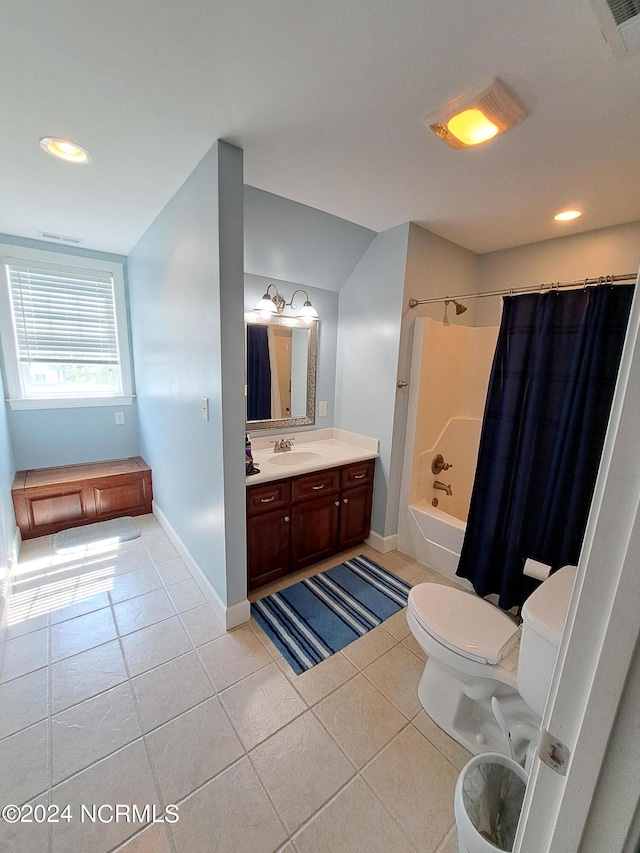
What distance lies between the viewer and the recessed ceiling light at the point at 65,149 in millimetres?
1497

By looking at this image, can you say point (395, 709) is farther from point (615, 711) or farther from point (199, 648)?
point (615, 711)

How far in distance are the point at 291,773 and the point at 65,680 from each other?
3.78ft

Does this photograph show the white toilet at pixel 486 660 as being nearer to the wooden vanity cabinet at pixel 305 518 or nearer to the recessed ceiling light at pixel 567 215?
the wooden vanity cabinet at pixel 305 518

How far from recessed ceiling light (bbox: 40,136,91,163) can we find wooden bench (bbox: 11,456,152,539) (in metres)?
2.29

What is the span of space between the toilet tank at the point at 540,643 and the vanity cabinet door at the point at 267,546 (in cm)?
142

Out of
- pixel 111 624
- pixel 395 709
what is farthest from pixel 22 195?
pixel 395 709

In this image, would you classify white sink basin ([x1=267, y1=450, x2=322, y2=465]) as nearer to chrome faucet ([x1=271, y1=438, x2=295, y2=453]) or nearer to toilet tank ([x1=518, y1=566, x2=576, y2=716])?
chrome faucet ([x1=271, y1=438, x2=295, y2=453])

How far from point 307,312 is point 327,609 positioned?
2122mm

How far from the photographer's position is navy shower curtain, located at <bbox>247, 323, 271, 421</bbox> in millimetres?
2547

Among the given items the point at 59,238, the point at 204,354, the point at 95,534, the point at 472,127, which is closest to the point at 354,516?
the point at 204,354

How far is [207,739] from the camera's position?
1337 millimetres

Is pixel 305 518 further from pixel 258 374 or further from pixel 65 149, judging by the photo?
pixel 65 149

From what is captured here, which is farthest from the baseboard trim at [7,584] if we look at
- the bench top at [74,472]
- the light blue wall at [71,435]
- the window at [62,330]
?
the window at [62,330]

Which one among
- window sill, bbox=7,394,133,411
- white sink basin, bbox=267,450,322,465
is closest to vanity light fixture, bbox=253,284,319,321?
white sink basin, bbox=267,450,322,465
